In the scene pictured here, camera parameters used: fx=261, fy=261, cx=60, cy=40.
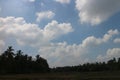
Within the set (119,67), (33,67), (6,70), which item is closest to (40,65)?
Answer: (33,67)

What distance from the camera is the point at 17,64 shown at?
92.8 m

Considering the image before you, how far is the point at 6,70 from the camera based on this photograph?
88812 mm

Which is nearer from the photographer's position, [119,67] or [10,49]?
[10,49]

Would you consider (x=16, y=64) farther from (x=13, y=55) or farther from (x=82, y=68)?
(x=82, y=68)

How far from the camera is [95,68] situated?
104000 millimetres

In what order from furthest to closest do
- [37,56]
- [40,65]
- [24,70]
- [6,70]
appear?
[37,56] < [40,65] < [24,70] < [6,70]

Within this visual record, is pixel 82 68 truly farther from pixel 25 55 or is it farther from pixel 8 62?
Answer: pixel 8 62

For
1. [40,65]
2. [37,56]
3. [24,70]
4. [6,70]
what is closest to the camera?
[6,70]

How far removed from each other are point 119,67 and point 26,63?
38.7m

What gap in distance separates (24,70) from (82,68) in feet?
86.2

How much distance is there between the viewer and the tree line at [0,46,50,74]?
89875 mm

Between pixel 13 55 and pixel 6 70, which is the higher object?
pixel 13 55

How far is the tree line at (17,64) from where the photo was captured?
89875 millimetres

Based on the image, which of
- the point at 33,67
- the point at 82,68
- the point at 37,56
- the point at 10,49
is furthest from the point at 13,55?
the point at 82,68
